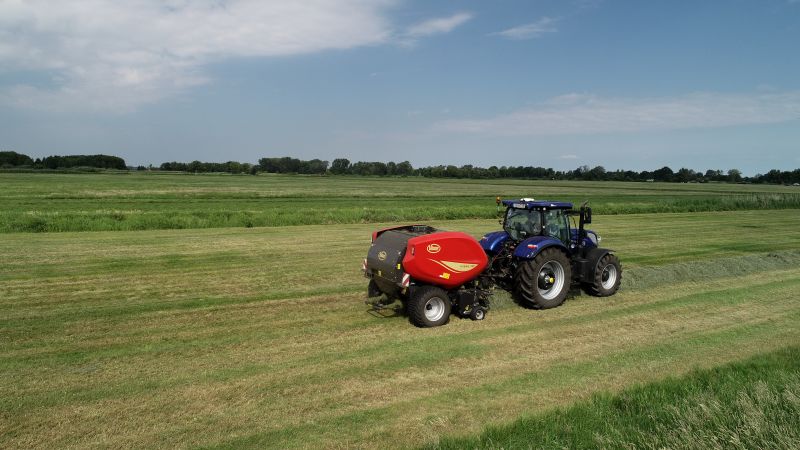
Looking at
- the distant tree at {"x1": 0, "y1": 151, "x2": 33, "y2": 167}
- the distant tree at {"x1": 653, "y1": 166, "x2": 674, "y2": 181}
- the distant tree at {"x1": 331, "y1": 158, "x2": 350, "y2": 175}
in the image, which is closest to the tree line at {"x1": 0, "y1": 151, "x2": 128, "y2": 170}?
the distant tree at {"x1": 0, "y1": 151, "x2": 33, "y2": 167}

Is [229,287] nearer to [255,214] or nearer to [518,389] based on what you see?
[518,389]

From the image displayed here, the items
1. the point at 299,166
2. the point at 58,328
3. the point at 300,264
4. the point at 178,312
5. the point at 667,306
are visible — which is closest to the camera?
the point at 58,328

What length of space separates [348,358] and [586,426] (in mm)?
3260

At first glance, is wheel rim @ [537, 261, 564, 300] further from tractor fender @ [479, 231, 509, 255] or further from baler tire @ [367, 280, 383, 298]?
baler tire @ [367, 280, 383, 298]

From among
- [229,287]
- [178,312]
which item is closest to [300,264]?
[229,287]

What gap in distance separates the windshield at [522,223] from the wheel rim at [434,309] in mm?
2388

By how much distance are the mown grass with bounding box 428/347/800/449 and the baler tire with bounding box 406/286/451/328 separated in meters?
3.13

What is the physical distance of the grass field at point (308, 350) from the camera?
17.9 ft

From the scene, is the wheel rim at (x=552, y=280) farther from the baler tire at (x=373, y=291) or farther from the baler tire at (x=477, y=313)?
the baler tire at (x=373, y=291)

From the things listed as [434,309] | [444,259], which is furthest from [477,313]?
[444,259]

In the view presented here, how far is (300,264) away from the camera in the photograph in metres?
14.2

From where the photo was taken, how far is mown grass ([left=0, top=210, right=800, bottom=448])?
18.0 feet

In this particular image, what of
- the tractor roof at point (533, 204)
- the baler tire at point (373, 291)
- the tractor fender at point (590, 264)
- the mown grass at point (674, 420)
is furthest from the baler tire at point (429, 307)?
the tractor fender at point (590, 264)

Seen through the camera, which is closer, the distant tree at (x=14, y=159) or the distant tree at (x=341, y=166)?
the distant tree at (x=14, y=159)
